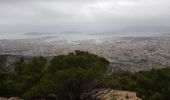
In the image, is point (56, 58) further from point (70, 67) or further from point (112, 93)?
point (112, 93)

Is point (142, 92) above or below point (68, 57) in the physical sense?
below

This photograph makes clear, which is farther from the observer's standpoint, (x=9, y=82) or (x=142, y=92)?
(x=9, y=82)

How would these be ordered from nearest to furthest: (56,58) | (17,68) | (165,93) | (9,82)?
1. (165,93)
2. (56,58)
3. (9,82)
4. (17,68)

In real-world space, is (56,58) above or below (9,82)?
above

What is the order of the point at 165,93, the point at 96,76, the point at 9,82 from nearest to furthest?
the point at 165,93, the point at 96,76, the point at 9,82

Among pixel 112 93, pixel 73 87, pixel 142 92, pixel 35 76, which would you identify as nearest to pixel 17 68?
pixel 35 76

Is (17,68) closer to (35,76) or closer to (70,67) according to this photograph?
(35,76)

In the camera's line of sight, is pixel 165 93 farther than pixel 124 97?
No

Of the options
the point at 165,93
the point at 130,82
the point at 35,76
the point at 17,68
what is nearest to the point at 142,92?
the point at 165,93

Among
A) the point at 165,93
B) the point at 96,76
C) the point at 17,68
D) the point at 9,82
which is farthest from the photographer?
the point at 17,68
